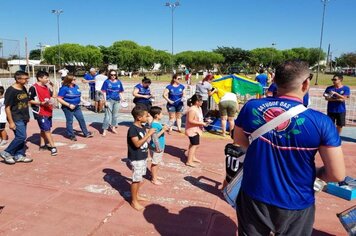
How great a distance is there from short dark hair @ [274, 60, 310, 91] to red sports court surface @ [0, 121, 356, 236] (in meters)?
2.32

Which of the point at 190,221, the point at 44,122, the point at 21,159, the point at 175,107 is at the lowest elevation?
the point at 190,221

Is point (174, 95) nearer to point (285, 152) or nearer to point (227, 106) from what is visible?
point (227, 106)

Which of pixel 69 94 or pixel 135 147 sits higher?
pixel 69 94

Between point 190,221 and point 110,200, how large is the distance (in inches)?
50.3

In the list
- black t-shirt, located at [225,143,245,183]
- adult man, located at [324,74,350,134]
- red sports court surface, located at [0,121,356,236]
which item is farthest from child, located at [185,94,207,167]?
adult man, located at [324,74,350,134]

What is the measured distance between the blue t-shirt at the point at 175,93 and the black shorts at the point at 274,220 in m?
6.66

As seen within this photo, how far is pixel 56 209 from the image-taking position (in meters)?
4.22

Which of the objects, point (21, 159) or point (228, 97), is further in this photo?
point (228, 97)

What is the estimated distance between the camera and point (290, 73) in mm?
2008

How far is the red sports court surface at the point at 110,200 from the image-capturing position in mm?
3822

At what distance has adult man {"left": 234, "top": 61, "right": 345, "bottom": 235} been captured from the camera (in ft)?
6.32

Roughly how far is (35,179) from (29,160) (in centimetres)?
98

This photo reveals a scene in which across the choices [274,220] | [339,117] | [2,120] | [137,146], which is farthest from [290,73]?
[339,117]

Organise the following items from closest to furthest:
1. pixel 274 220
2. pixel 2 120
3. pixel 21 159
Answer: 1. pixel 274 220
2. pixel 21 159
3. pixel 2 120
